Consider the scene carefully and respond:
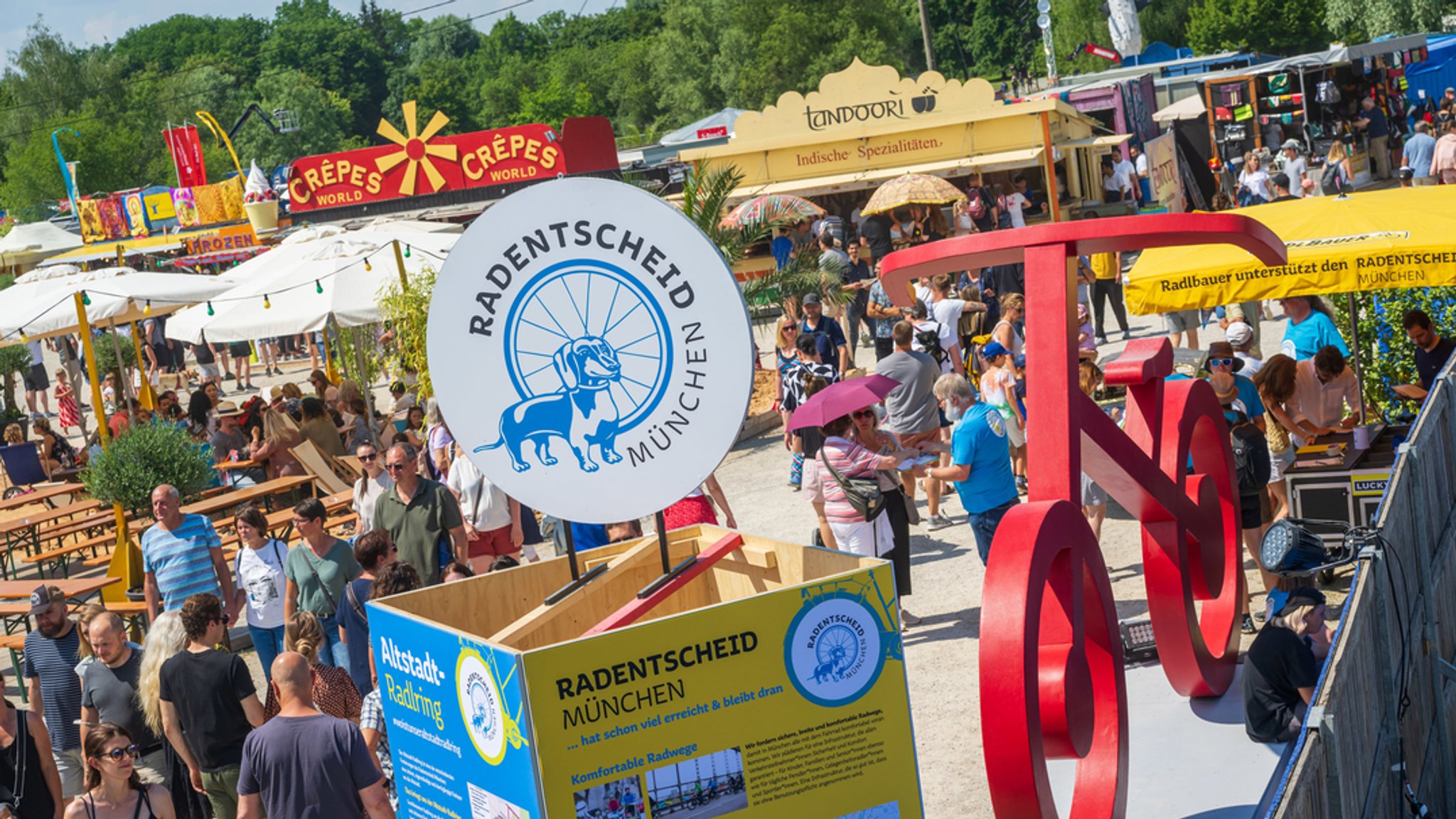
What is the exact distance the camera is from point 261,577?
332 inches

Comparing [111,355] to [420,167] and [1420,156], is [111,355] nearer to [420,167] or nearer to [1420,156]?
[420,167]

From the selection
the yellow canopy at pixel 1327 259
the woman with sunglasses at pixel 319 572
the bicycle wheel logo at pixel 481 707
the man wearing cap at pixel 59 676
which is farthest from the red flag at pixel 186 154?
the bicycle wheel logo at pixel 481 707

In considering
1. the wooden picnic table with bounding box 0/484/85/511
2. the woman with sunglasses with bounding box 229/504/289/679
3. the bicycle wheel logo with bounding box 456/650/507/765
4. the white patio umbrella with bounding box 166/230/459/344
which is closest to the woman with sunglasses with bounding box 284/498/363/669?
the woman with sunglasses with bounding box 229/504/289/679

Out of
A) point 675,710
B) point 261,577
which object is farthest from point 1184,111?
point 675,710

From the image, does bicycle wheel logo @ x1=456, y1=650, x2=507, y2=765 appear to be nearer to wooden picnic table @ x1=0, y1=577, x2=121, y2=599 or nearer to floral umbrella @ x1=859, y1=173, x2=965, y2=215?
wooden picnic table @ x1=0, y1=577, x2=121, y2=599

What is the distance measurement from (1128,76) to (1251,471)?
99.0ft

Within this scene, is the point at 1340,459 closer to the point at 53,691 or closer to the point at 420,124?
the point at 53,691

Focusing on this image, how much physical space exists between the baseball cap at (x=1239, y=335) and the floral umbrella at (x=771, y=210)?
9864mm

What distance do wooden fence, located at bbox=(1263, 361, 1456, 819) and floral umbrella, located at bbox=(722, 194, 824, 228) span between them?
12.9m

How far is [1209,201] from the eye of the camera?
26.0 meters

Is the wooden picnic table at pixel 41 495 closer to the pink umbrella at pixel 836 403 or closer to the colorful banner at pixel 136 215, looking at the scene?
the pink umbrella at pixel 836 403

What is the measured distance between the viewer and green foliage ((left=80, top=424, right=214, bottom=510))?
1323 cm

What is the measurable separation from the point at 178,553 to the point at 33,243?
41527 mm

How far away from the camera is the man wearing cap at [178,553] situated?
28.7 ft
